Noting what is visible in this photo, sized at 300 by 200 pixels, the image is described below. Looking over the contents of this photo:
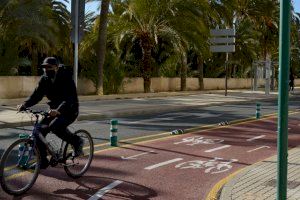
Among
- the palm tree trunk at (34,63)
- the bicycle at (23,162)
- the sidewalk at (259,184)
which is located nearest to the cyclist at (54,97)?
the bicycle at (23,162)

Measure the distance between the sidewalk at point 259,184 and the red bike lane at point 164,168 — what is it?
0.44 meters

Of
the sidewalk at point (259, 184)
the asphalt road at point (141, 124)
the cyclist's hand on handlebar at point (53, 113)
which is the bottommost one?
the sidewalk at point (259, 184)

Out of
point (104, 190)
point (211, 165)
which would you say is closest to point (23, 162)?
point (104, 190)

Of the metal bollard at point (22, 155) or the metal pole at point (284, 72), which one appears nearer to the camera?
the metal pole at point (284, 72)

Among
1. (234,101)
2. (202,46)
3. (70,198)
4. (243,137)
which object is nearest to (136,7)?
(202,46)

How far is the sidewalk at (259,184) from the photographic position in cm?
643

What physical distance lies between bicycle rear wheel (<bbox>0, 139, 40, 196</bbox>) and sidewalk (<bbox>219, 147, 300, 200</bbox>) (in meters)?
2.43

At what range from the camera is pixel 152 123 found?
16406 mm

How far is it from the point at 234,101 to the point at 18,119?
1565 centimetres

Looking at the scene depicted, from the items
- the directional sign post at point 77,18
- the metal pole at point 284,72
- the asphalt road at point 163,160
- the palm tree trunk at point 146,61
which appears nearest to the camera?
the metal pole at point 284,72

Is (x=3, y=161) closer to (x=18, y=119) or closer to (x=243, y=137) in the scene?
(x=243, y=137)

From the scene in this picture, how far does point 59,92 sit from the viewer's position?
22.9 feet

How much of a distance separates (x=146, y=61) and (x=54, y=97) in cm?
2720

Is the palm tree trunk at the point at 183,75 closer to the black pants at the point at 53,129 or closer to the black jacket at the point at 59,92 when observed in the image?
the black pants at the point at 53,129
